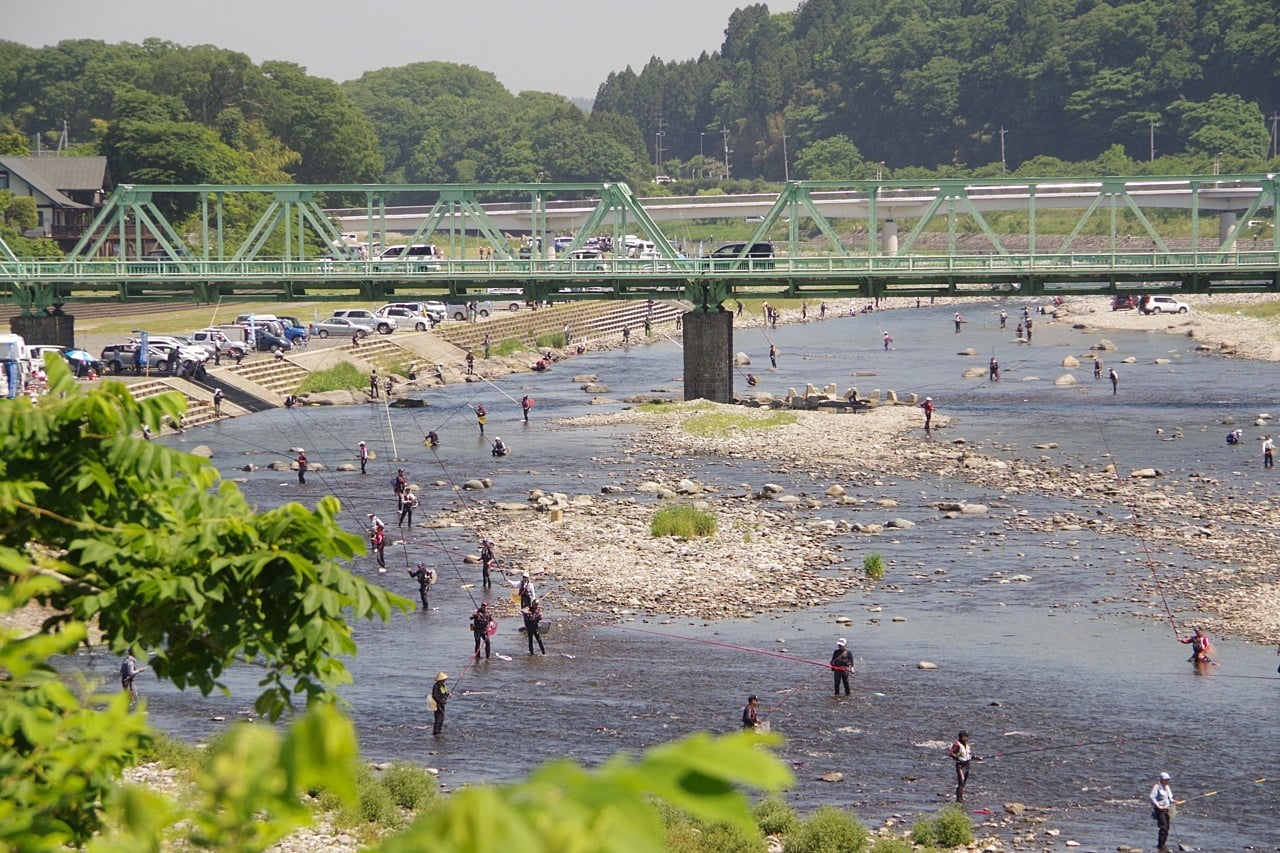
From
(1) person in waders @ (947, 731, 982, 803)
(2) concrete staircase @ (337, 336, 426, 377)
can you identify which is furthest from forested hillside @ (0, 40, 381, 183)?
(1) person in waders @ (947, 731, 982, 803)

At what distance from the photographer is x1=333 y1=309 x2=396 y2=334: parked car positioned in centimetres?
9281

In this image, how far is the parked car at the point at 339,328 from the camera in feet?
301

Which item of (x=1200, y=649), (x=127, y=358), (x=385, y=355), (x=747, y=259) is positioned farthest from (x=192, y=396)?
(x=1200, y=649)

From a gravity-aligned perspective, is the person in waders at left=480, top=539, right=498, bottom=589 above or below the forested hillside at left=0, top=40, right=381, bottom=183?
below

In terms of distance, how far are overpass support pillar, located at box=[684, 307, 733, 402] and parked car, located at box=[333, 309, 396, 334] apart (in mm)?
27647

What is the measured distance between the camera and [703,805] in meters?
5.18

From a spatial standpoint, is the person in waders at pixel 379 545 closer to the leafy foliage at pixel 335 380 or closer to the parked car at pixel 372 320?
the leafy foliage at pixel 335 380

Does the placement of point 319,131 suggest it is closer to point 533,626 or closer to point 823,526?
point 823,526

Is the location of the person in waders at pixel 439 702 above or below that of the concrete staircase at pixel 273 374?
below

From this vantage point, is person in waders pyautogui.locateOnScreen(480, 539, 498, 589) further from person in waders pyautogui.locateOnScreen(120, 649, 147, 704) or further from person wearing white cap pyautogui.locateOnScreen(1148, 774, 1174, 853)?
person wearing white cap pyautogui.locateOnScreen(1148, 774, 1174, 853)

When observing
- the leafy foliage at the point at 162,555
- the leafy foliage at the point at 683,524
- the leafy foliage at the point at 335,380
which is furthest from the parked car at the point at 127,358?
the leafy foliage at the point at 162,555

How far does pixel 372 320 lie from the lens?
9344 centimetres

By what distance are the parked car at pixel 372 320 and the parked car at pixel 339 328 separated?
1.02 feet

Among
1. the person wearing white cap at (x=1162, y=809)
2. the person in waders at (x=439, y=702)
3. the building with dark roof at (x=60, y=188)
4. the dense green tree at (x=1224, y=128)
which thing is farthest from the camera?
the dense green tree at (x=1224, y=128)
